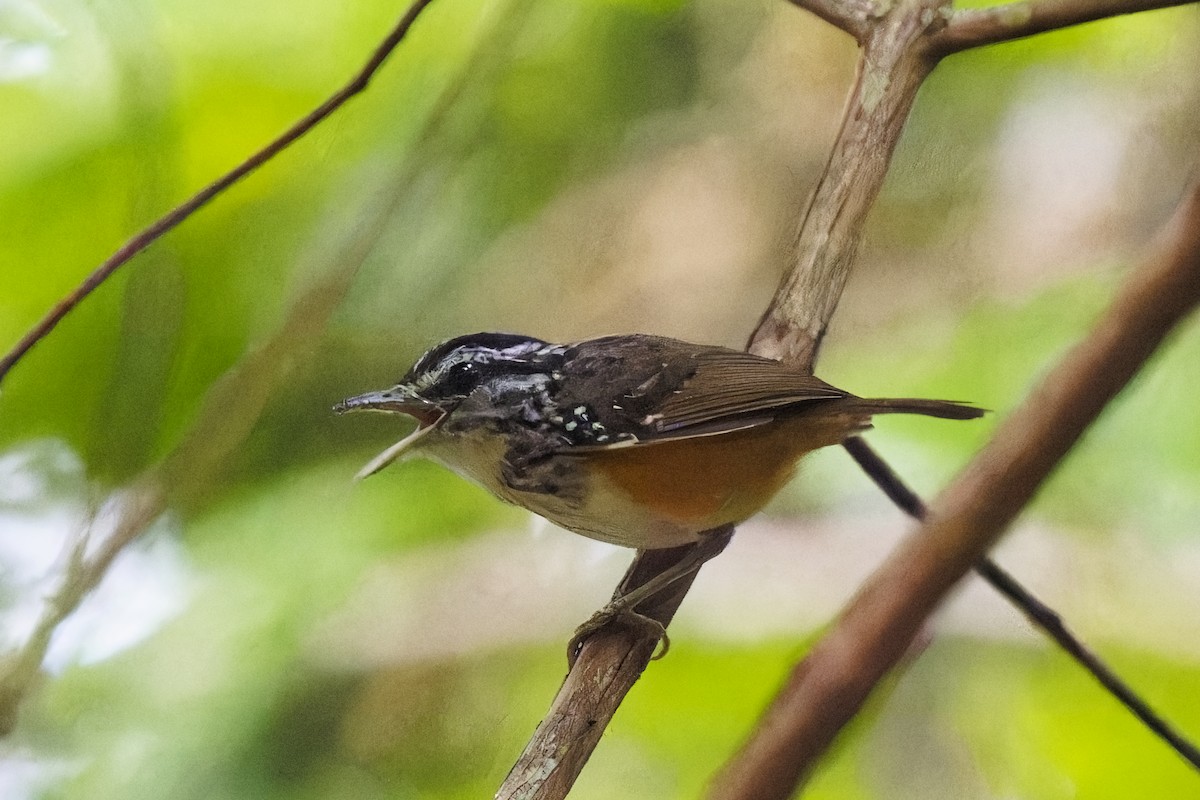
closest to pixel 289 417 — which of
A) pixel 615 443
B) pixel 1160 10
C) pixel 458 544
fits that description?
pixel 458 544

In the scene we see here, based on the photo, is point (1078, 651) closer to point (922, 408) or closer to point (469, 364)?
point (922, 408)

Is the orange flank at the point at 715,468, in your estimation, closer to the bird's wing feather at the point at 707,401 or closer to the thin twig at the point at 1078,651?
the bird's wing feather at the point at 707,401

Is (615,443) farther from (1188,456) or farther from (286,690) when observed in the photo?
(1188,456)

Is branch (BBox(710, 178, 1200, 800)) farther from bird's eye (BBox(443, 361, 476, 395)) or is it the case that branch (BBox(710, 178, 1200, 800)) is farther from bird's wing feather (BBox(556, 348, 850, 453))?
bird's eye (BBox(443, 361, 476, 395))

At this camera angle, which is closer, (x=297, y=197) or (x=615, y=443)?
(x=615, y=443)

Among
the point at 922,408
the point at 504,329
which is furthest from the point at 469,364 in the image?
the point at 922,408

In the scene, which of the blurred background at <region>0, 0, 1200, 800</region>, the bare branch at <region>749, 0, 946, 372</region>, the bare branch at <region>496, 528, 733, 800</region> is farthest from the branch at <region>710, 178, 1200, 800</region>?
the bare branch at <region>749, 0, 946, 372</region>
